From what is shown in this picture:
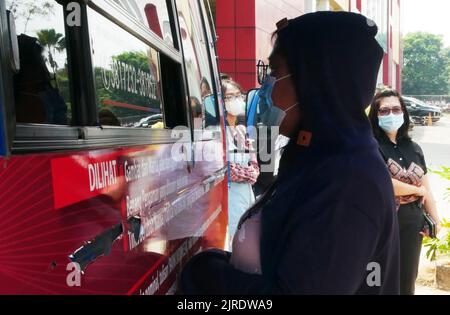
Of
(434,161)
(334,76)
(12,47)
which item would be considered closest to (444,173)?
(334,76)

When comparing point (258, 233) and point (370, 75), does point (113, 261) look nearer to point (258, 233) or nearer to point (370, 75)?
point (258, 233)

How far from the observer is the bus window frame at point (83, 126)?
42.1 inches

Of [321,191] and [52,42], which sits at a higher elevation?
[52,42]

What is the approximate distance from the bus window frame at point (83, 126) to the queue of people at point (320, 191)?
0.48 meters

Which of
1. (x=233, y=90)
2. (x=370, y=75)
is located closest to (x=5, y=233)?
(x=370, y=75)

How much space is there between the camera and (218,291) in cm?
144

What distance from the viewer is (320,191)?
1.30 meters

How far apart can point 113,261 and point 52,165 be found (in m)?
0.42

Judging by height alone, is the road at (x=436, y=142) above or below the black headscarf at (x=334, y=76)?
below

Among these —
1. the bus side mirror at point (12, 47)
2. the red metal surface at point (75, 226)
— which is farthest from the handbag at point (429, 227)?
the bus side mirror at point (12, 47)

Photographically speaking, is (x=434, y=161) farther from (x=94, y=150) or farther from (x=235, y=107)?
(x=94, y=150)

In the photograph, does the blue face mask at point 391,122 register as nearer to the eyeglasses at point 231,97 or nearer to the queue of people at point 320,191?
the eyeglasses at point 231,97

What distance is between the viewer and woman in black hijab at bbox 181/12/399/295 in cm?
126

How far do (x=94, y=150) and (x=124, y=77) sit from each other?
0.56 meters
